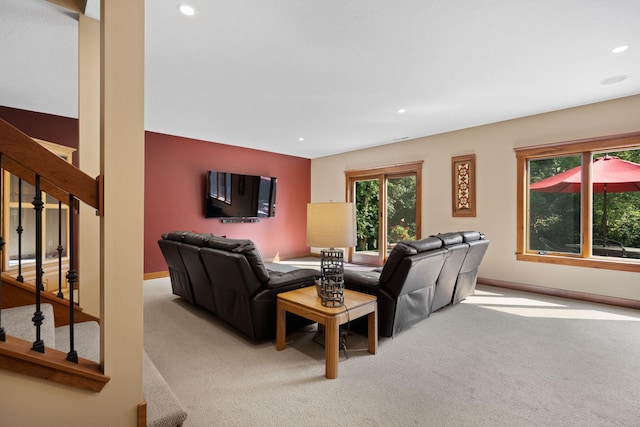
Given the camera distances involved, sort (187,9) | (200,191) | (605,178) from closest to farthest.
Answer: (187,9)
(605,178)
(200,191)

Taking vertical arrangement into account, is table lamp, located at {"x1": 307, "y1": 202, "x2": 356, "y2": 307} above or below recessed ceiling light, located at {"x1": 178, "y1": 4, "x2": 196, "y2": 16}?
below

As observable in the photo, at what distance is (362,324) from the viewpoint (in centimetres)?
278

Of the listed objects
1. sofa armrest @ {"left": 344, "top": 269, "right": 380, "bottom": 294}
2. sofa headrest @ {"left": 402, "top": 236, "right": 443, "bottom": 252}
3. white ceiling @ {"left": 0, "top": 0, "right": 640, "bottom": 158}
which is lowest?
sofa armrest @ {"left": 344, "top": 269, "right": 380, "bottom": 294}

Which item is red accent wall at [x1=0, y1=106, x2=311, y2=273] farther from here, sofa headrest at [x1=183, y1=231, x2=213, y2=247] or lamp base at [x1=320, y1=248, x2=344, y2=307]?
lamp base at [x1=320, y1=248, x2=344, y2=307]

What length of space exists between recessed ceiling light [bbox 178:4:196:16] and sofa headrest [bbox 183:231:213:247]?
6.13ft

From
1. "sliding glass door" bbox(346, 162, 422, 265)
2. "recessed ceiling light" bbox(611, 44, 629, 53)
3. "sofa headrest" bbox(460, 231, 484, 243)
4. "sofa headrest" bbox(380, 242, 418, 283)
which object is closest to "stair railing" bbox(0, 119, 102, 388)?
"sofa headrest" bbox(380, 242, 418, 283)

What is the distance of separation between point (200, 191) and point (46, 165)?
4675 millimetres

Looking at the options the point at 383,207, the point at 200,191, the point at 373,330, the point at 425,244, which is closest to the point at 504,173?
the point at 383,207

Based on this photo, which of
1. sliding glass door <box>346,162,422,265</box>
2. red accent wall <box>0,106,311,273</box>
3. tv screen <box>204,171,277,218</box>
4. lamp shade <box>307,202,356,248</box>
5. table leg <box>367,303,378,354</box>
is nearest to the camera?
lamp shade <box>307,202,356,248</box>

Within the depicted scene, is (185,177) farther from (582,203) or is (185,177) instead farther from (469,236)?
(582,203)

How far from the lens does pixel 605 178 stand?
402 cm

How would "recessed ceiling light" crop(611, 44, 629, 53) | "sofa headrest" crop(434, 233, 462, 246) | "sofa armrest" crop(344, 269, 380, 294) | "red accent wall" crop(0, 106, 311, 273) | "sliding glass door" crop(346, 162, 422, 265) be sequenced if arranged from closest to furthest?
"recessed ceiling light" crop(611, 44, 629, 53)
"sofa armrest" crop(344, 269, 380, 294)
"sofa headrest" crop(434, 233, 462, 246)
"red accent wall" crop(0, 106, 311, 273)
"sliding glass door" crop(346, 162, 422, 265)

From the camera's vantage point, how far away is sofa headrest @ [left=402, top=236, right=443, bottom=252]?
2686 mm

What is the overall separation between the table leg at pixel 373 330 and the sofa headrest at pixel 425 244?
2.08ft
